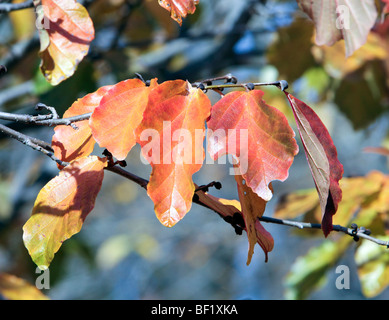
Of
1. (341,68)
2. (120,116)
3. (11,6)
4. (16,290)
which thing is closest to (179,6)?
(120,116)

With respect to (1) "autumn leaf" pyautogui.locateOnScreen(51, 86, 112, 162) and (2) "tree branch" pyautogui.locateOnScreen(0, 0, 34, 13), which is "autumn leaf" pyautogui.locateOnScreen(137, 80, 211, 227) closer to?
(1) "autumn leaf" pyautogui.locateOnScreen(51, 86, 112, 162)

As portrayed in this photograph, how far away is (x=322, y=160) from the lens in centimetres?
60

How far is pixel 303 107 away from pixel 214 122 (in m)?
0.13

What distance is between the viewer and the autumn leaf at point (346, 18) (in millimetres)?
776

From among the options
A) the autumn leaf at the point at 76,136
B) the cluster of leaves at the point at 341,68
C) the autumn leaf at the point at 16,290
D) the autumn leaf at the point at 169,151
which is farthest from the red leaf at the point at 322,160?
the cluster of leaves at the point at 341,68

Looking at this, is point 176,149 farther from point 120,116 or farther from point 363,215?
point 363,215

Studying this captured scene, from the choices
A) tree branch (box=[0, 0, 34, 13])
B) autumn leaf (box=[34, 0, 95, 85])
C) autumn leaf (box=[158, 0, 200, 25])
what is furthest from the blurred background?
autumn leaf (box=[158, 0, 200, 25])

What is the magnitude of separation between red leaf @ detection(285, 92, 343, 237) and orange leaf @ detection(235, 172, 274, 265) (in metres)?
0.09

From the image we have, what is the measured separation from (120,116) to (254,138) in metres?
0.20

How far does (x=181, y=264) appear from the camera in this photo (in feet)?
18.9

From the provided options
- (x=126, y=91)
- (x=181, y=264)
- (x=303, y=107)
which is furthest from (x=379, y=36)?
(x=181, y=264)

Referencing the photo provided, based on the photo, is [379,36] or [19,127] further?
[379,36]
